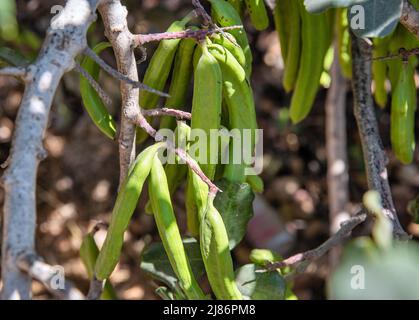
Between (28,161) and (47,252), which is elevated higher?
(28,161)

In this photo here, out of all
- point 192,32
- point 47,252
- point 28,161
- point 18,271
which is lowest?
point 47,252

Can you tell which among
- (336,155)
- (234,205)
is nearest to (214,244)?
(234,205)

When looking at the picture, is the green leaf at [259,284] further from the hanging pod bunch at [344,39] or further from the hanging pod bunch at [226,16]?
the hanging pod bunch at [344,39]

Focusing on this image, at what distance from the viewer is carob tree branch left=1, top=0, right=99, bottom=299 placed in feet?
2.22

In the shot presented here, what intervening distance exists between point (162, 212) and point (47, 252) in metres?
1.16

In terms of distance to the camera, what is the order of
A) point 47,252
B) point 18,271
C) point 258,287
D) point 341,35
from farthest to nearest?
point 47,252
point 341,35
point 258,287
point 18,271

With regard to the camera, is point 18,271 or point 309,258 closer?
point 18,271

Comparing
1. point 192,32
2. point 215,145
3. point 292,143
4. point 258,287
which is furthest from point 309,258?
point 292,143

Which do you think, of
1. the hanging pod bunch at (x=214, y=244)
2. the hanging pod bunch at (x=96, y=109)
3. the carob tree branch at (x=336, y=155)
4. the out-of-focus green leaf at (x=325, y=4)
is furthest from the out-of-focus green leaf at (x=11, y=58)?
the carob tree branch at (x=336, y=155)

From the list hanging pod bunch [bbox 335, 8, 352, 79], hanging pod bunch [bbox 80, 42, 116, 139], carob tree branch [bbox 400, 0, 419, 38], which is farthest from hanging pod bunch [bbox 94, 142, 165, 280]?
hanging pod bunch [bbox 335, 8, 352, 79]

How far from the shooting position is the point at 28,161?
71 centimetres

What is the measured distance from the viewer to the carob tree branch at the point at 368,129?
3.69 feet

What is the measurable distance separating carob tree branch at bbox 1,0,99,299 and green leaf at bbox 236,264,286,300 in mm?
445
